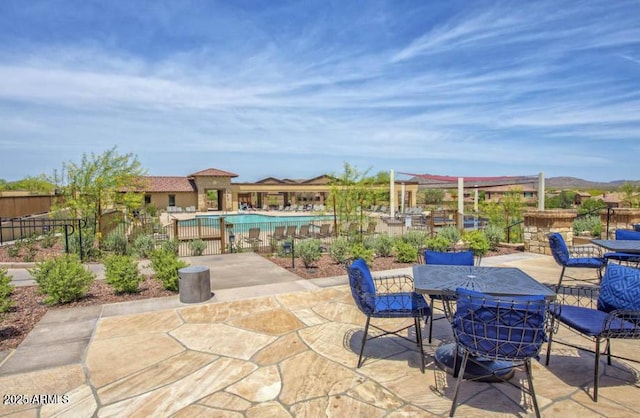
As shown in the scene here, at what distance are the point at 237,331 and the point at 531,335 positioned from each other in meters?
2.98

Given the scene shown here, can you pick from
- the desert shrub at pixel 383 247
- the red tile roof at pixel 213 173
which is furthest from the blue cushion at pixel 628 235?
the red tile roof at pixel 213 173

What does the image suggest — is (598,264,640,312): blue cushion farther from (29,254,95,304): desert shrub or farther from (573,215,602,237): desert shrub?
(573,215,602,237): desert shrub

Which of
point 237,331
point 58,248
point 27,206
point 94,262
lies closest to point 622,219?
point 237,331

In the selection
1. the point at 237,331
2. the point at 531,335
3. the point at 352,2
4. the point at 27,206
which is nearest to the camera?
the point at 531,335

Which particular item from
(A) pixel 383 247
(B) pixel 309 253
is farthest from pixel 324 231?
(B) pixel 309 253

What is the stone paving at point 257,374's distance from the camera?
2725 millimetres

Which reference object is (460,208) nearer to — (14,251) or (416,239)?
(416,239)

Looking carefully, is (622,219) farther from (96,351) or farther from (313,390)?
(96,351)

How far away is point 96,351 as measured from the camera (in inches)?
147

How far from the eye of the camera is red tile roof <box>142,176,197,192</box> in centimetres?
3412

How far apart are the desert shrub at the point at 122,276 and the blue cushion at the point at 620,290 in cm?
593

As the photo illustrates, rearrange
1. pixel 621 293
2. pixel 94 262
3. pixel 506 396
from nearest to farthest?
pixel 506 396 < pixel 621 293 < pixel 94 262

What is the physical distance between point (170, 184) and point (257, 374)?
34.7 meters

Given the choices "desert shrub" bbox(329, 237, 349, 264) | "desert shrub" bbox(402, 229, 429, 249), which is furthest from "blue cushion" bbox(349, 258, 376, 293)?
"desert shrub" bbox(402, 229, 429, 249)
